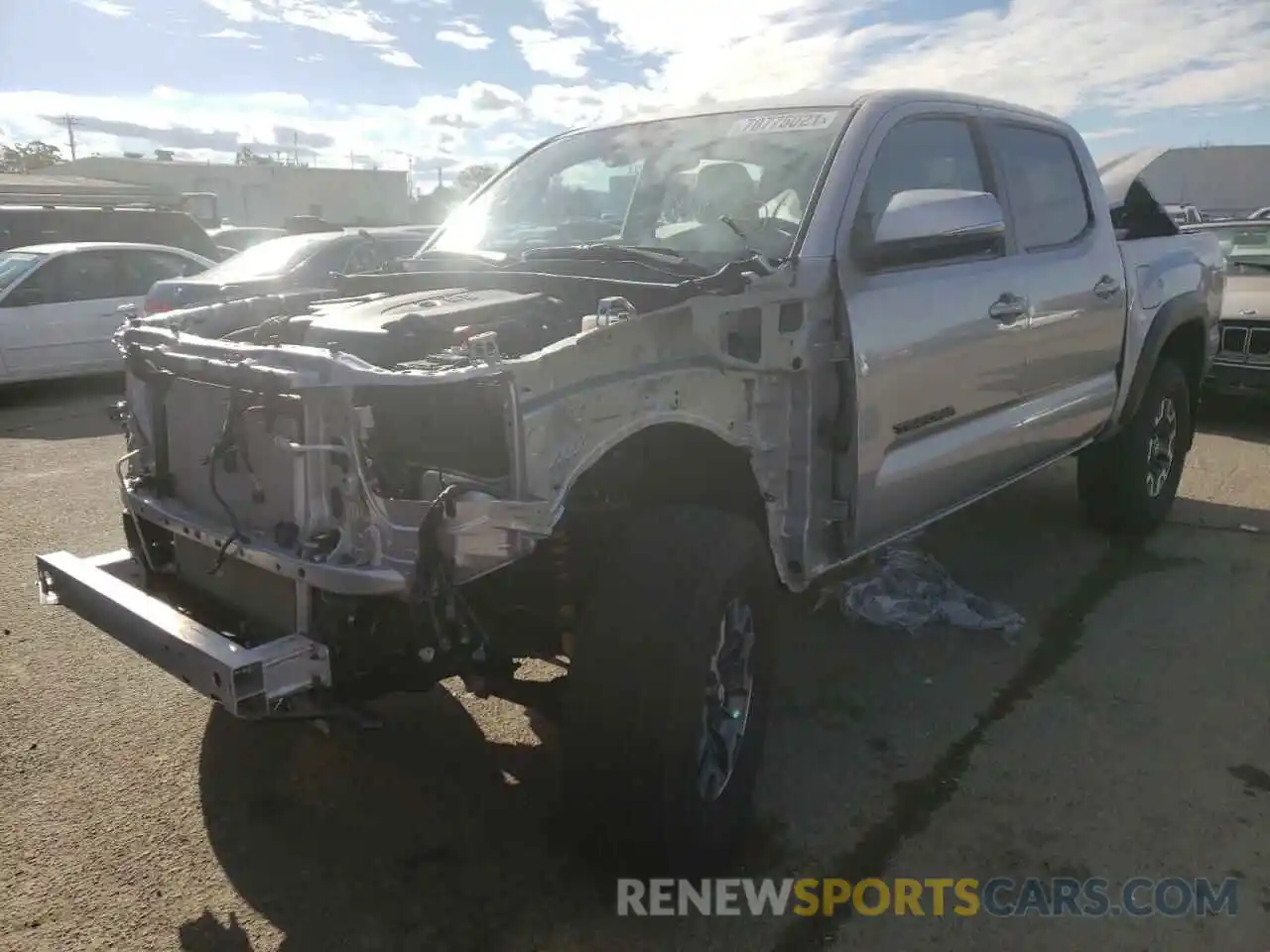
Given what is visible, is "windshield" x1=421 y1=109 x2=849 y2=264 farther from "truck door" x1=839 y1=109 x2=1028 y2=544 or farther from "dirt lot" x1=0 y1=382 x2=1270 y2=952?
"dirt lot" x1=0 y1=382 x2=1270 y2=952

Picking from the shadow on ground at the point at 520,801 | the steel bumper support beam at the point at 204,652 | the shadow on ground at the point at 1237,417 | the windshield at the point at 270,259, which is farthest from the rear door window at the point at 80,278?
the shadow on ground at the point at 1237,417

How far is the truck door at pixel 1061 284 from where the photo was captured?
13.6 ft

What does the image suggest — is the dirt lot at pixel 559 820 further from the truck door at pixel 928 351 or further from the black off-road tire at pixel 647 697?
the truck door at pixel 928 351

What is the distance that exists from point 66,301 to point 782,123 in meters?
8.62

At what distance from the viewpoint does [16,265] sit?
981 cm

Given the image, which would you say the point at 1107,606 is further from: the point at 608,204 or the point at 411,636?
the point at 411,636

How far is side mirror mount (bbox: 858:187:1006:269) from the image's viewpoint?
3.06 metres

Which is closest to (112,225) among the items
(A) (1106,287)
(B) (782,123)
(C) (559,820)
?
(B) (782,123)

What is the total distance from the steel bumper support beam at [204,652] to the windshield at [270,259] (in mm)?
6307

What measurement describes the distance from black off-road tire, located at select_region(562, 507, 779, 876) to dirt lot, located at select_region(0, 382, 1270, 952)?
0.23 m

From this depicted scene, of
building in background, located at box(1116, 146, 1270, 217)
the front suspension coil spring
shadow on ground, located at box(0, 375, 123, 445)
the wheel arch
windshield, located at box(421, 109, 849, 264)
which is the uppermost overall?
building in background, located at box(1116, 146, 1270, 217)

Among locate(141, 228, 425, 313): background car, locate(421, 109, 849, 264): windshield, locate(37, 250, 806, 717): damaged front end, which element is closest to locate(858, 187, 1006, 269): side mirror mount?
Answer: locate(421, 109, 849, 264): windshield

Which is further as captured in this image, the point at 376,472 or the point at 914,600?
the point at 914,600

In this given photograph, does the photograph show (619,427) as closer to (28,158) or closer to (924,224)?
(924,224)
